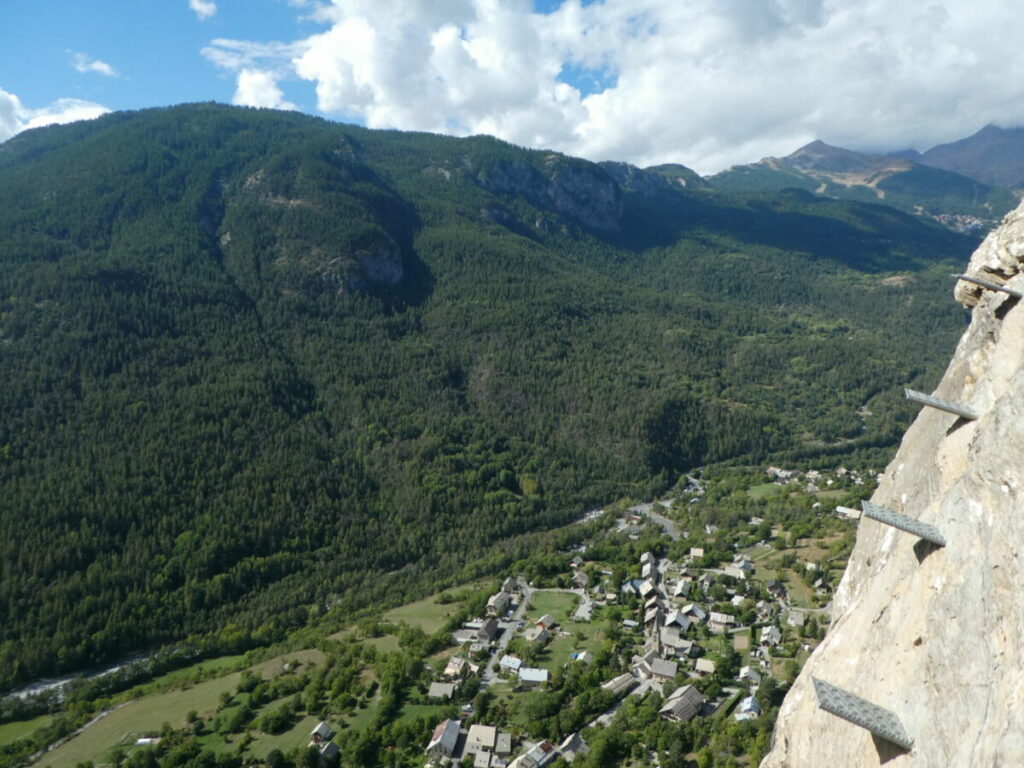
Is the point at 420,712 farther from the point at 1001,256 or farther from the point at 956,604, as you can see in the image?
the point at 1001,256

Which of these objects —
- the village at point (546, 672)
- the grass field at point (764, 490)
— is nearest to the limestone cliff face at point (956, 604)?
the village at point (546, 672)

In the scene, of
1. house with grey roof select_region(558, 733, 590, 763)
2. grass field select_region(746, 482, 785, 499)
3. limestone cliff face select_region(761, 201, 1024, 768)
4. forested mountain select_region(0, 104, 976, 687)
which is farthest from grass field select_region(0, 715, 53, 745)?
grass field select_region(746, 482, 785, 499)

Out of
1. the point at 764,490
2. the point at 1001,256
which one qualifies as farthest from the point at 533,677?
the point at 764,490

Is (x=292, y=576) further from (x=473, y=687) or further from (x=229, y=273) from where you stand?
(x=229, y=273)

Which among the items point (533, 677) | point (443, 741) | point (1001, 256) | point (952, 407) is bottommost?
point (533, 677)

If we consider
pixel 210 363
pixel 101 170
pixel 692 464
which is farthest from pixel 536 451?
pixel 101 170
